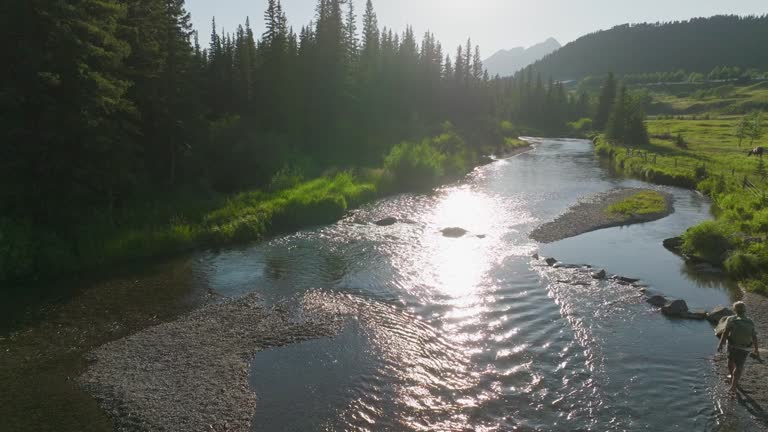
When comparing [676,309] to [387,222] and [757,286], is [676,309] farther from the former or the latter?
[387,222]

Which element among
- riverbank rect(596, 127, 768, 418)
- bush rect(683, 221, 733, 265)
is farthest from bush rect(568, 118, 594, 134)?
bush rect(683, 221, 733, 265)

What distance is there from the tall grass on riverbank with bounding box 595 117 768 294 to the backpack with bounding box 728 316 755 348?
36.4 ft

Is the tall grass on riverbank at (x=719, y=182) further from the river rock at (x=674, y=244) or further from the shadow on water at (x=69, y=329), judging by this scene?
the shadow on water at (x=69, y=329)

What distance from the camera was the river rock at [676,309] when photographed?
839 inches

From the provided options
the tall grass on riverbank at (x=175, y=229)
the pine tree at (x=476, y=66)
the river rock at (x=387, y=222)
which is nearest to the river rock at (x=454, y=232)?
the river rock at (x=387, y=222)

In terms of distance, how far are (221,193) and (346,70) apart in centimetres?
3100

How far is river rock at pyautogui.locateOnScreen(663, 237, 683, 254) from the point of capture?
3120cm

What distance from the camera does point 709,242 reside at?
2895cm

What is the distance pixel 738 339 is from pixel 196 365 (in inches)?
695

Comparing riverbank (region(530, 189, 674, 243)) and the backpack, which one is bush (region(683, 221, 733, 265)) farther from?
the backpack

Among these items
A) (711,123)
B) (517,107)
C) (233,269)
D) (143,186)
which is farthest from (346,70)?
(517,107)

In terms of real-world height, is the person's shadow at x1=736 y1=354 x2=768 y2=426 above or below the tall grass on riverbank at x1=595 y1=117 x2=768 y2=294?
below

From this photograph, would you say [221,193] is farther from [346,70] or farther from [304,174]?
[346,70]

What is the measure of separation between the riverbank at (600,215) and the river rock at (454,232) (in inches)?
196
